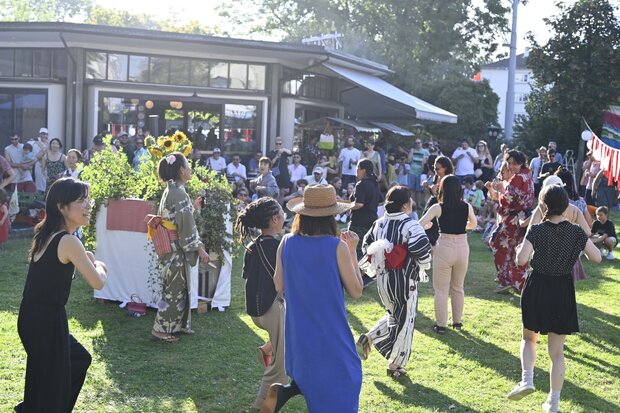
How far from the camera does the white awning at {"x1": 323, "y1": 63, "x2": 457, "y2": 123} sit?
68.9 ft

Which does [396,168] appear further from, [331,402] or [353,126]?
[331,402]

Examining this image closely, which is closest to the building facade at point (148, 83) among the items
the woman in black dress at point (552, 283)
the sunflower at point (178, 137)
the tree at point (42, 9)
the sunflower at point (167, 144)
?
the sunflower at point (178, 137)

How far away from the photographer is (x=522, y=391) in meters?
6.08

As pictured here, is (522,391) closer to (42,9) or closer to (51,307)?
(51,307)

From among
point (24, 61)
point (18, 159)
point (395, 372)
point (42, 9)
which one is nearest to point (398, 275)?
point (395, 372)

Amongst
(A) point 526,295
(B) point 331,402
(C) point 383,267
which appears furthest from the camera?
(C) point 383,267

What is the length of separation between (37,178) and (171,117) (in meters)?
4.04

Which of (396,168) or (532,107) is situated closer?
(396,168)

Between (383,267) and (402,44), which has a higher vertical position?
(402,44)

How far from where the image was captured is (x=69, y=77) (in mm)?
18109

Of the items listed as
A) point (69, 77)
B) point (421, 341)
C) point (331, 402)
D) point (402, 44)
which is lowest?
point (421, 341)

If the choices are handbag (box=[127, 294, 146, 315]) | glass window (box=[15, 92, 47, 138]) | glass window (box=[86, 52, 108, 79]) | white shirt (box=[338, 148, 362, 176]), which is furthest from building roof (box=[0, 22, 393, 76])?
handbag (box=[127, 294, 146, 315])

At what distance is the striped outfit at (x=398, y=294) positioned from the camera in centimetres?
674

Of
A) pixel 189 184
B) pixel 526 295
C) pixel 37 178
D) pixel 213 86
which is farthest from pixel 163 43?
pixel 526 295
